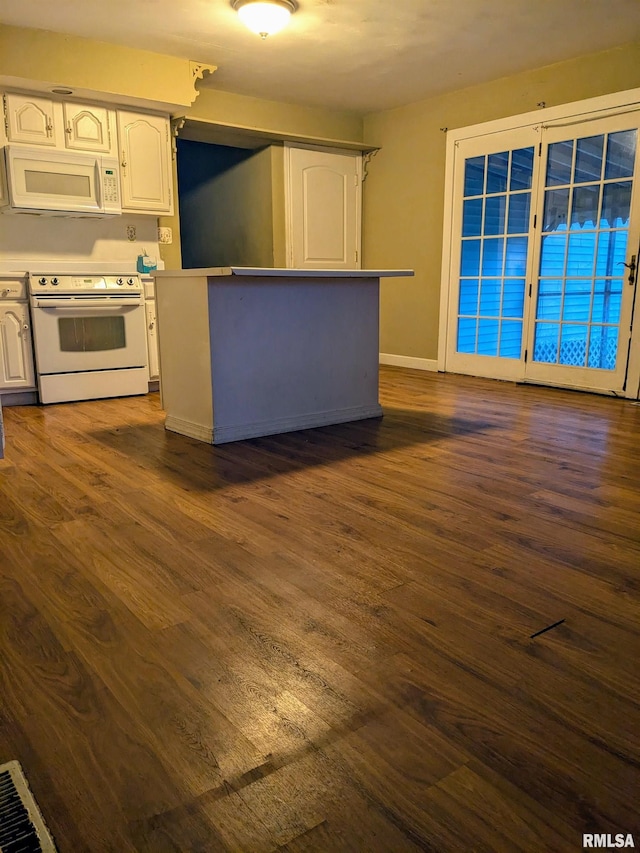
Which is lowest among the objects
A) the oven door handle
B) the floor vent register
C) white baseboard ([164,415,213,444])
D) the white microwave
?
the floor vent register

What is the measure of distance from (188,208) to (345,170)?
2048 mm

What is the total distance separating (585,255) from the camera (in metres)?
4.88

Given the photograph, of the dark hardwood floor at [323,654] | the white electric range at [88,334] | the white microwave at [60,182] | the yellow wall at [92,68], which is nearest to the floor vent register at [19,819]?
the dark hardwood floor at [323,654]

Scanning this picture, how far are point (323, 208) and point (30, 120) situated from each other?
280 centimetres

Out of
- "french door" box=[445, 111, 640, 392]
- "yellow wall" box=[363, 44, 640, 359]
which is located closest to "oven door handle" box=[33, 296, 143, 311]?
"yellow wall" box=[363, 44, 640, 359]

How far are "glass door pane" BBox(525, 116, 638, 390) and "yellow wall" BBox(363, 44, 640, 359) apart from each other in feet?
1.84

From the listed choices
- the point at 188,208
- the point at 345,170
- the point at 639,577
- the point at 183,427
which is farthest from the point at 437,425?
the point at 188,208

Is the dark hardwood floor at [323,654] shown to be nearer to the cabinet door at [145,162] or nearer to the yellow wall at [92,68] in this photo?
the cabinet door at [145,162]

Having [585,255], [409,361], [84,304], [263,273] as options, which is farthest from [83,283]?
[585,255]

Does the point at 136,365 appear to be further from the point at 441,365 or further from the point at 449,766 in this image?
the point at 449,766

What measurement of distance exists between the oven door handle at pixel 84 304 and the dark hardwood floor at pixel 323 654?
1845 millimetres

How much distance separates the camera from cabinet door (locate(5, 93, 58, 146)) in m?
4.42

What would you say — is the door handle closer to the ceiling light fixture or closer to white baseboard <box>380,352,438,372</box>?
white baseboard <box>380,352,438,372</box>

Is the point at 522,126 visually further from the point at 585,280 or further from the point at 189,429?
the point at 189,429
